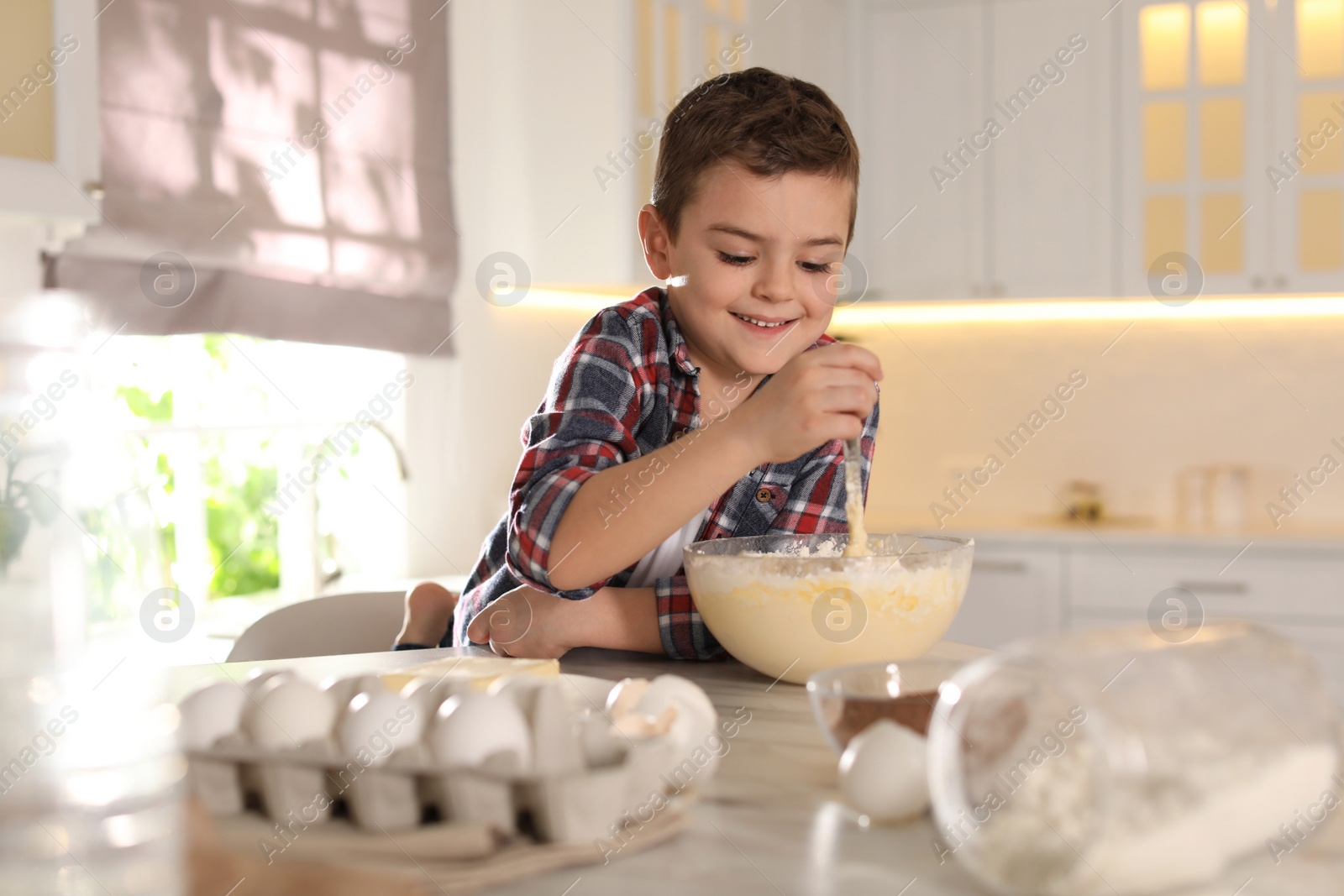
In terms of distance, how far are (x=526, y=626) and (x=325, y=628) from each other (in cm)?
44

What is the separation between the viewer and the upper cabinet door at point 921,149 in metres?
3.30

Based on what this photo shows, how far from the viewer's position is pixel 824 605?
2.99 feet

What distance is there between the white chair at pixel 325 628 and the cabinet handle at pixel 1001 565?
1.89 m

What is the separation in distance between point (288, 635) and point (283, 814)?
860 millimetres

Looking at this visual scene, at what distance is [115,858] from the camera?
1.68 feet

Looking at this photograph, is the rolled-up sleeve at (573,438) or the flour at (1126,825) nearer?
the flour at (1126,825)

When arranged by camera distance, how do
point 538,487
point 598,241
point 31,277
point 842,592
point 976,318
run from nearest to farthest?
point 842,592 → point 538,487 → point 31,277 → point 598,241 → point 976,318

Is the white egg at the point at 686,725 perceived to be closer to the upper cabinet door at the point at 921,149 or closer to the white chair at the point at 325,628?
the white chair at the point at 325,628

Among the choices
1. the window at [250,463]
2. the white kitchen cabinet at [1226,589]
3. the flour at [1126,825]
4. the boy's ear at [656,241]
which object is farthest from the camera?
the white kitchen cabinet at [1226,589]

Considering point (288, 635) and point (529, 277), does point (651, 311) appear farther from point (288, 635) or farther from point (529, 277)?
point (529, 277)

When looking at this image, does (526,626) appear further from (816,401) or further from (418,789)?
(418,789)

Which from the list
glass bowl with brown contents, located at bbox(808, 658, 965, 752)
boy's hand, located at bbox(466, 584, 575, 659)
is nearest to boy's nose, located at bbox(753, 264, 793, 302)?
boy's hand, located at bbox(466, 584, 575, 659)

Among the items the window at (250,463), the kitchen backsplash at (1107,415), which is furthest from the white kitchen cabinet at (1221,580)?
the window at (250,463)

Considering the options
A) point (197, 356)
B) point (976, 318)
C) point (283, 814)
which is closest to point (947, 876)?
point (283, 814)
